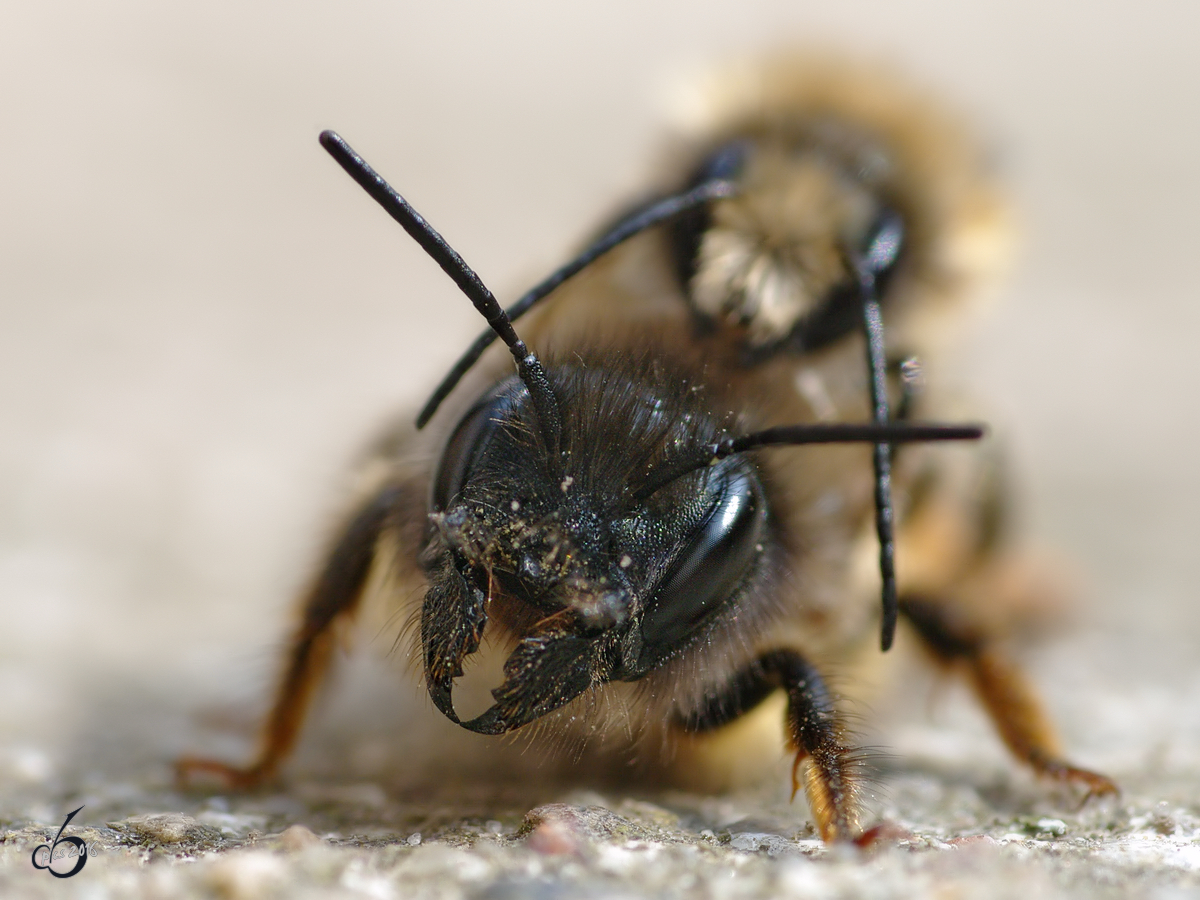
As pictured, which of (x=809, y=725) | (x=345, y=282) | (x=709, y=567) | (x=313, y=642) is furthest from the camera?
(x=345, y=282)

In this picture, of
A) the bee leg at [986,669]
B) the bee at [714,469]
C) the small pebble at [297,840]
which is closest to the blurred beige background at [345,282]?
the bee leg at [986,669]

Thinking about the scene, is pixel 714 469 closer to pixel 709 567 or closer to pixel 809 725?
pixel 709 567

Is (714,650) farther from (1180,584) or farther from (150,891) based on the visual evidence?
(1180,584)

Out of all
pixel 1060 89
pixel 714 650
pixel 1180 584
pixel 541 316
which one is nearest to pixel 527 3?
pixel 1060 89

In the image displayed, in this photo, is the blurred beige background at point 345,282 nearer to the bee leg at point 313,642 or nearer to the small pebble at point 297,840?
the bee leg at point 313,642

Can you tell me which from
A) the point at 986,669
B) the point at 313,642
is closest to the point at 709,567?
the point at 313,642

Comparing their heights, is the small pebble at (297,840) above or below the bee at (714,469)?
below

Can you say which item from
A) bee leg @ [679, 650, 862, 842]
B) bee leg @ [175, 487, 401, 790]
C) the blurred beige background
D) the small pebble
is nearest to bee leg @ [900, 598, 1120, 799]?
the blurred beige background
